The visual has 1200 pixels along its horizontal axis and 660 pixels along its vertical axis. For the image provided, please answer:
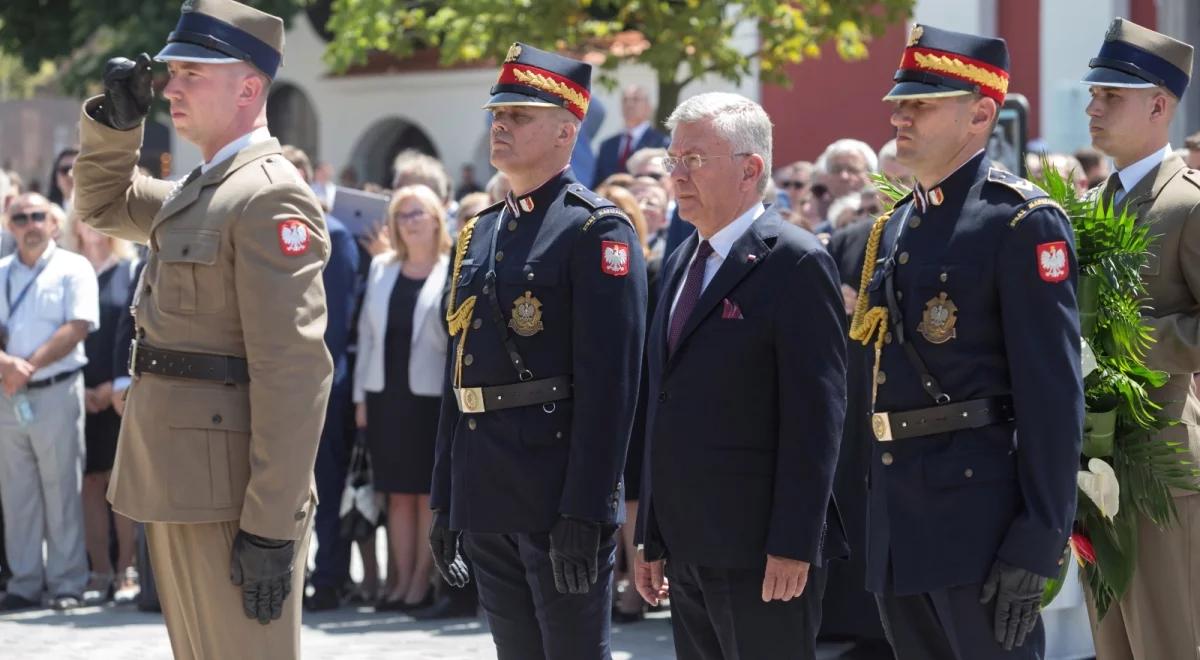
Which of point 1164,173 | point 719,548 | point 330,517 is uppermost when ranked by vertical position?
point 1164,173

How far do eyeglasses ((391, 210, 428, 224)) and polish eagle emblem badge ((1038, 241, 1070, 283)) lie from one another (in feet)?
17.4

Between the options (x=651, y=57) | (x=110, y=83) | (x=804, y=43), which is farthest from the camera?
(x=804, y=43)

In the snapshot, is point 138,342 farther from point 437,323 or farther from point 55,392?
point 55,392

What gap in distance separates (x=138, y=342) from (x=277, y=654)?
86 cm

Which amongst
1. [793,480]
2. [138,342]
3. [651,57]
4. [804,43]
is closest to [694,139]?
[793,480]

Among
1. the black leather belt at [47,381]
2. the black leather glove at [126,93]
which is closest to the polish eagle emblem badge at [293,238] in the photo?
the black leather glove at [126,93]

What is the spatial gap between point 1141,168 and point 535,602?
2.19m

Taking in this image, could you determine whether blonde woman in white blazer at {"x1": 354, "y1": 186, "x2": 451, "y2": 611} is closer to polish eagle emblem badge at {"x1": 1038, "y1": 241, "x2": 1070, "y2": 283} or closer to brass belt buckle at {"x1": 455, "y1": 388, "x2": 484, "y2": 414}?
brass belt buckle at {"x1": 455, "y1": 388, "x2": 484, "y2": 414}

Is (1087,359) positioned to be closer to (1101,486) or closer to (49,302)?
(1101,486)

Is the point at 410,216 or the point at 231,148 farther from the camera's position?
the point at 410,216

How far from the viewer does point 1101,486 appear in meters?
4.98

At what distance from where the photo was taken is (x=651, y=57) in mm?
14961

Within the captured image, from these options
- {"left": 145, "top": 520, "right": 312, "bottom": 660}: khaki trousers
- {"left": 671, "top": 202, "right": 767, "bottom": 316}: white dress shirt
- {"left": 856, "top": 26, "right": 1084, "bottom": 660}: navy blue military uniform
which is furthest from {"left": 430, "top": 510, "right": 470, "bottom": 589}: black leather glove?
{"left": 856, "top": 26, "right": 1084, "bottom": 660}: navy blue military uniform

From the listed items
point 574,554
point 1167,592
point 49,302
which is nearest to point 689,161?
point 574,554
